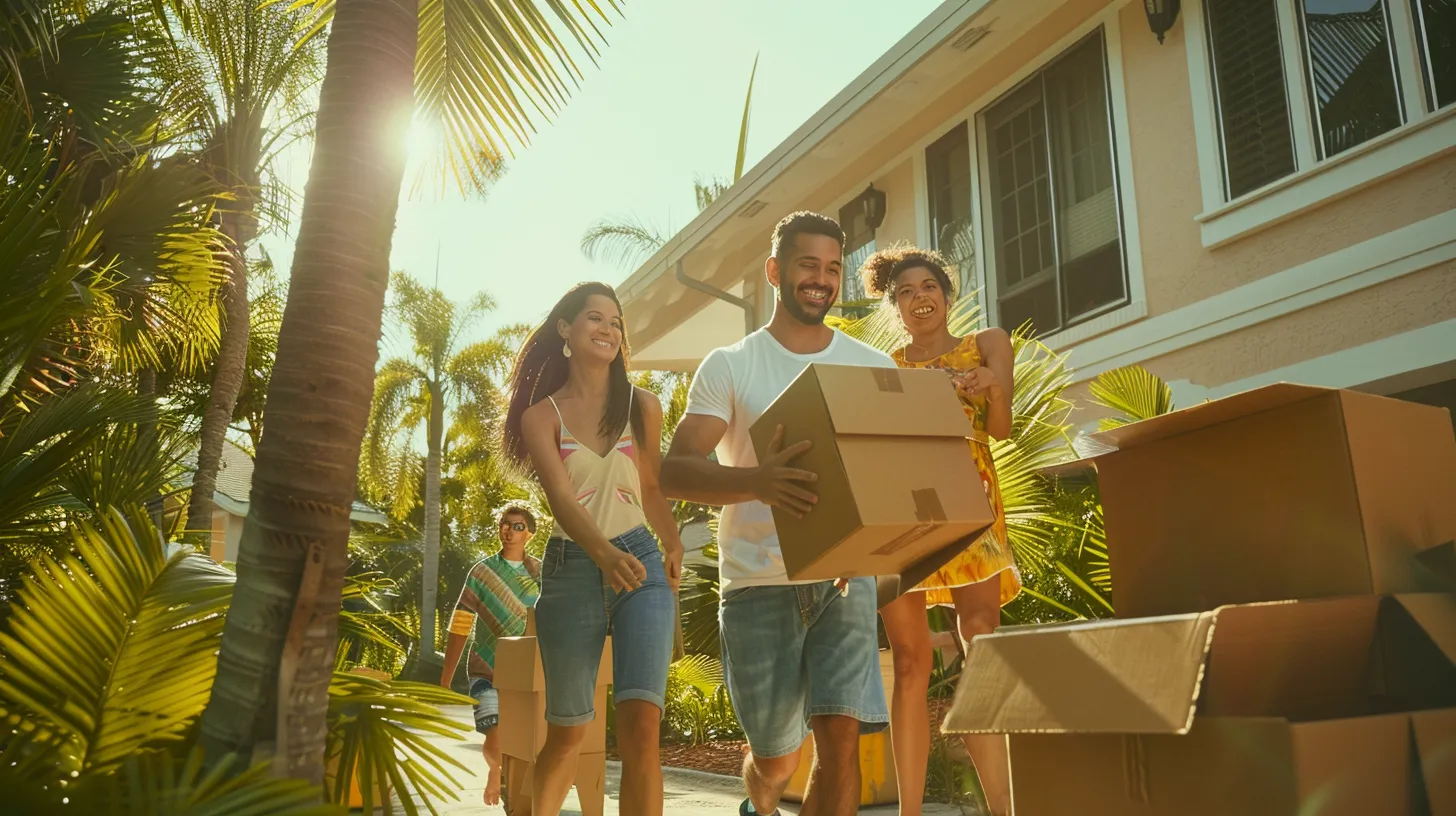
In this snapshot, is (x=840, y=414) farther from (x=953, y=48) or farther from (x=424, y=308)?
(x=424, y=308)

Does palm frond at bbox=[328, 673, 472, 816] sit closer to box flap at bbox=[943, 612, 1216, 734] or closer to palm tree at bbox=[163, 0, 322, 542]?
box flap at bbox=[943, 612, 1216, 734]

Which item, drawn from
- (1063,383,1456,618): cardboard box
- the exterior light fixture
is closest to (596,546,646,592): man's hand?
(1063,383,1456,618): cardboard box

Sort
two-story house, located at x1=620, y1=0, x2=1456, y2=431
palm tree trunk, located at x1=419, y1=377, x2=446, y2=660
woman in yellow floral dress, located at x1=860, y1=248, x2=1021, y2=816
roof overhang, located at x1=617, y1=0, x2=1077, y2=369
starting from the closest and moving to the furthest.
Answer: woman in yellow floral dress, located at x1=860, y1=248, x2=1021, y2=816
two-story house, located at x1=620, y1=0, x2=1456, y2=431
roof overhang, located at x1=617, y1=0, x2=1077, y2=369
palm tree trunk, located at x1=419, y1=377, x2=446, y2=660

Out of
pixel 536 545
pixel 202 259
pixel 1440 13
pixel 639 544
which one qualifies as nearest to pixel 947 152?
pixel 1440 13

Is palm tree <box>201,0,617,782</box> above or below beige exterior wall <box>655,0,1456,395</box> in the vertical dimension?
below

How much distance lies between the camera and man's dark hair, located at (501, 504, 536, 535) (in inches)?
263

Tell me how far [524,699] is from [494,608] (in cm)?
130

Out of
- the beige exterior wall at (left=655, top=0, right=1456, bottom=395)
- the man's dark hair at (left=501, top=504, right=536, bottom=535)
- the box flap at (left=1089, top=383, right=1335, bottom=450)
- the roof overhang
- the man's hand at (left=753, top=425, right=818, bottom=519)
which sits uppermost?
the roof overhang

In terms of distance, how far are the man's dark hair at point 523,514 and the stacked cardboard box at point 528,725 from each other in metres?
1.24

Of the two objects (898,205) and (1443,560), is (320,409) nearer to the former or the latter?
(1443,560)

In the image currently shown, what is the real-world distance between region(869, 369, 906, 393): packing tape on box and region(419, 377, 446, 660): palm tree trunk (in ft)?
93.9

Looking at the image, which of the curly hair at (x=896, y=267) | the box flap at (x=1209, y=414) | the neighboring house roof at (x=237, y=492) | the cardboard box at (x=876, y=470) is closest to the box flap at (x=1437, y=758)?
the box flap at (x=1209, y=414)

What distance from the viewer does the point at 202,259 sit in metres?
7.12

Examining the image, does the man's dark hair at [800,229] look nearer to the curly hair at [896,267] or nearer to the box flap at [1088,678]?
the curly hair at [896,267]
